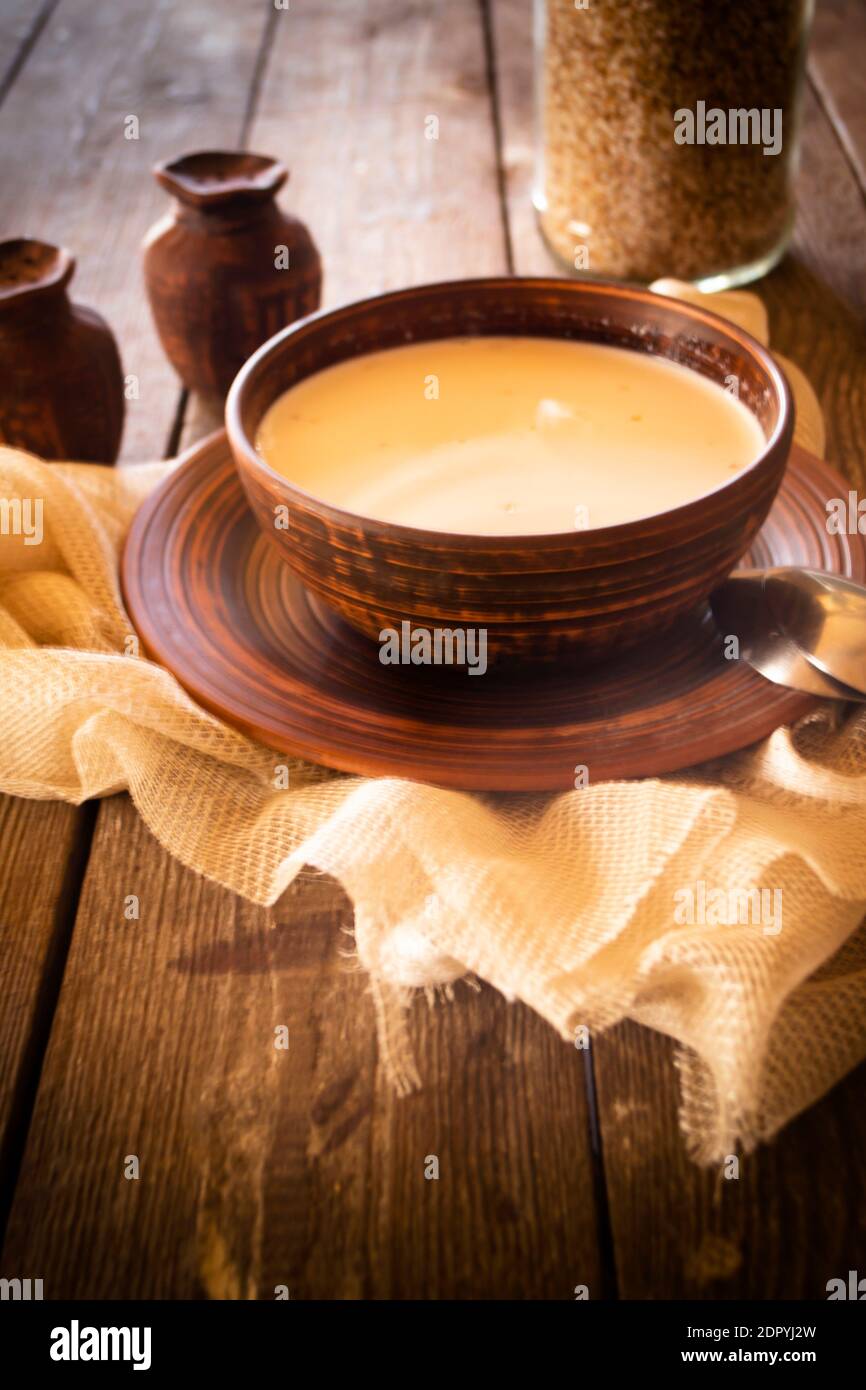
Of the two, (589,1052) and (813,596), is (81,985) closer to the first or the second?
(589,1052)

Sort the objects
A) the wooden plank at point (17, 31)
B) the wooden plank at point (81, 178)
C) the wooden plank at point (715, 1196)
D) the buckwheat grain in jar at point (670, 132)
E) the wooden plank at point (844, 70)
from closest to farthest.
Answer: the wooden plank at point (715, 1196) < the wooden plank at point (81, 178) < the buckwheat grain in jar at point (670, 132) < the wooden plank at point (844, 70) < the wooden plank at point (17, 31)

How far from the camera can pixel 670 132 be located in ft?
2.79

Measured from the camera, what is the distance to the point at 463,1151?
444 millimetres

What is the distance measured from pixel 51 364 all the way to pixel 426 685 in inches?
12.0

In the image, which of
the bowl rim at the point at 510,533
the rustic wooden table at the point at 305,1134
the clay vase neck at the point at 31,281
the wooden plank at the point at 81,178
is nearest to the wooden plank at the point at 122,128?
the wooden plank at the point at 81,178

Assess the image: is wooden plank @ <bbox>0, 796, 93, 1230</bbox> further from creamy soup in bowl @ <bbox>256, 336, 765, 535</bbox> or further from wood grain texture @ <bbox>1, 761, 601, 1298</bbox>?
creamy soup in bowl @ <bbox>256, 336, 765, 535</bbox>

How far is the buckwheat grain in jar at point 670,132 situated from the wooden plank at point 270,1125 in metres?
0.55

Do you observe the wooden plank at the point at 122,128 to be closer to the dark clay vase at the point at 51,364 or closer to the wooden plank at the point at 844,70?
the dark clay vase at the point at 51,364

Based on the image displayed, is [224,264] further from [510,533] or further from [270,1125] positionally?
[270,1125]

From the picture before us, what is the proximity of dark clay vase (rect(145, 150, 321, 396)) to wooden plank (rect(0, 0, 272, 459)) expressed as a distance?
2.2 inches

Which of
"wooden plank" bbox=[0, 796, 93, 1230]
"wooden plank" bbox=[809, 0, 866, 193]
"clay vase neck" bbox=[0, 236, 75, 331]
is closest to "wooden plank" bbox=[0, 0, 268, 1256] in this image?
"wooden plank" bbox=[0, 796, 93, 1230]

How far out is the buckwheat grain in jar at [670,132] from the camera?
32.4 inches

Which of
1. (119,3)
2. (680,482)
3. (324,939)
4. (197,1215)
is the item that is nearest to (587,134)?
(680,482)

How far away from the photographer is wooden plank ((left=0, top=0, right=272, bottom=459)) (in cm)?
97
